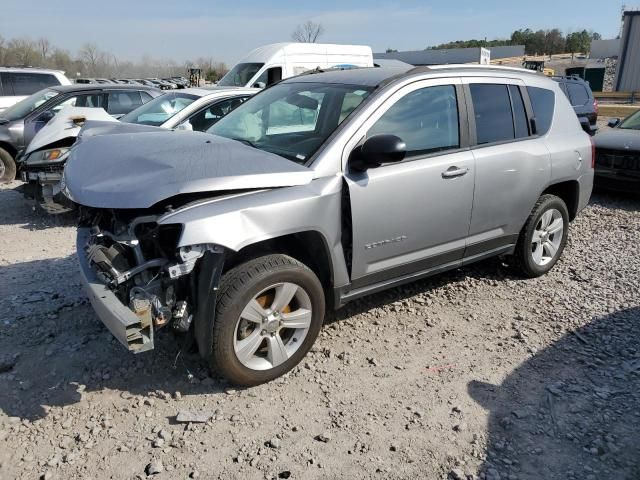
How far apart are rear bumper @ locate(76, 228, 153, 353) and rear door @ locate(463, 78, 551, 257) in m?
2.53

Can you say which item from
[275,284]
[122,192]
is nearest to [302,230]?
[275,284]

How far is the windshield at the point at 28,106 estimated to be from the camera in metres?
8.82

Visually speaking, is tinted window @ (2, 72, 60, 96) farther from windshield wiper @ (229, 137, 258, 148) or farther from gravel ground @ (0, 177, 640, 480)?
windshield wiper @ (229, 137, 258, 148)

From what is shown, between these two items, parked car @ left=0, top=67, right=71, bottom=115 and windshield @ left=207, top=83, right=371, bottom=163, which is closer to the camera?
windshield @ left=207, top=83, right=371, bottom=163

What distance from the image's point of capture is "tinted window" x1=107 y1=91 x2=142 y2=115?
8.86 meters

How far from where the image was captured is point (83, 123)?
20.7 feet

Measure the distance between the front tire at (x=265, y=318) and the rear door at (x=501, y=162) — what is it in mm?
1563

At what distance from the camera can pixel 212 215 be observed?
2727 mm

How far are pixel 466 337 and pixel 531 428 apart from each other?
3.37ft

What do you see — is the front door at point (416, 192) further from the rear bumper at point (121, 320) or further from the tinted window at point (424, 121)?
the rear bumper at point (121, 320)

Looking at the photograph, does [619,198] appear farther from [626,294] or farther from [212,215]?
[212,215]

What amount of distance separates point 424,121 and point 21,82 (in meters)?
10.7

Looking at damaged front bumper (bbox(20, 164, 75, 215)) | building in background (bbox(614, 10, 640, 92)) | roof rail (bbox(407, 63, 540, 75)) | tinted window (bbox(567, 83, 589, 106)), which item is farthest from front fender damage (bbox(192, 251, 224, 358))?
building in background (bbox(614, 10, 640, 92))

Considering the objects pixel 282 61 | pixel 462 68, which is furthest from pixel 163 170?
pixel 282 61
